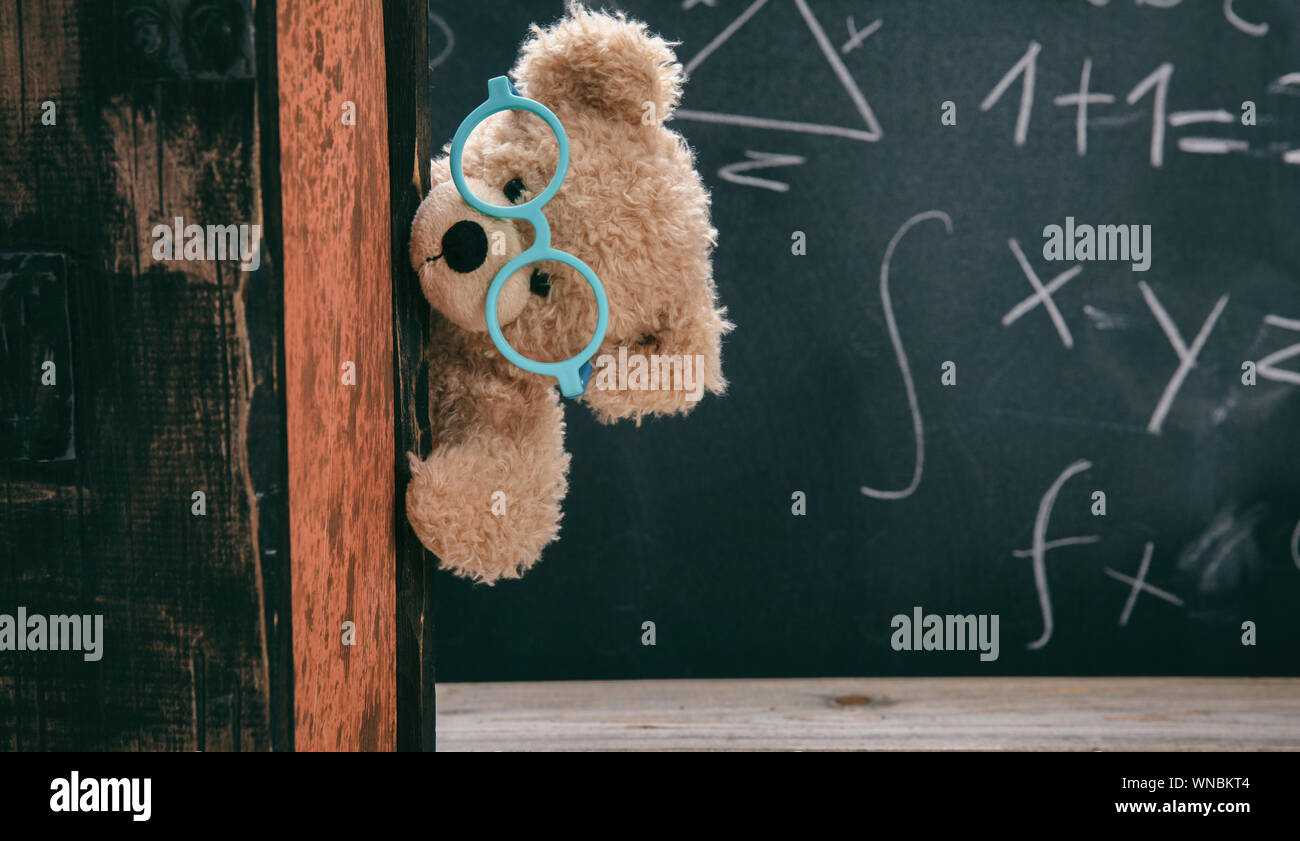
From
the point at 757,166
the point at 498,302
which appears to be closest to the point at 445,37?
the point at 757,166

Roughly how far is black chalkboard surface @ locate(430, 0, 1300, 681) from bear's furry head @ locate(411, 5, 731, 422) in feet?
2.41

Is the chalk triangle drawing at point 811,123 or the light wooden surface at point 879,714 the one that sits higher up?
the chalk triangle drawing at point 811,123

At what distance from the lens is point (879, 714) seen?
48.8 inches

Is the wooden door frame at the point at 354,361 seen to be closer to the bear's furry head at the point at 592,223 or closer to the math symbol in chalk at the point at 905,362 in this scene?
the bear's furry head at the point at 592,223

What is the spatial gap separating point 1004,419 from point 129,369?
1.27 metres

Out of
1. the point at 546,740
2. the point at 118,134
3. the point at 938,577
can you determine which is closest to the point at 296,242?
the point at 118,134

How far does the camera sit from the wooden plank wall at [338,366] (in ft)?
1.49

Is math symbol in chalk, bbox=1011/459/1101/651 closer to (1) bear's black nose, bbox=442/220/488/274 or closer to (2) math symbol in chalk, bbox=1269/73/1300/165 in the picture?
(2) math symbol in chalk, bbox=1269/73/1300/165

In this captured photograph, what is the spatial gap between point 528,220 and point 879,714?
0.96m

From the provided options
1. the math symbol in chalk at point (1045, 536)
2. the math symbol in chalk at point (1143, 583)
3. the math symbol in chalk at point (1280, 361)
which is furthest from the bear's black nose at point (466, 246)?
the math symbol in chalk at point (1280, 361)

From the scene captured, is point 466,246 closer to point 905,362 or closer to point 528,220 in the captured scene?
point 528,220

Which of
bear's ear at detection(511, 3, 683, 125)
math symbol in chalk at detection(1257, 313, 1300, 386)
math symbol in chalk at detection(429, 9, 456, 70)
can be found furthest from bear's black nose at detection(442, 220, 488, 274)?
math symbol in chalk at detection(1257, 313, 1300, 386)

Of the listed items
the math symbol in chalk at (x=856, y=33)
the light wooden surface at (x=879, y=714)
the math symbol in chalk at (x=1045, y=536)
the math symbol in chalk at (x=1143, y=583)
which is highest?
the math symbol in chalk at (x=856, y=33)

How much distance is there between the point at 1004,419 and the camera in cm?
140
